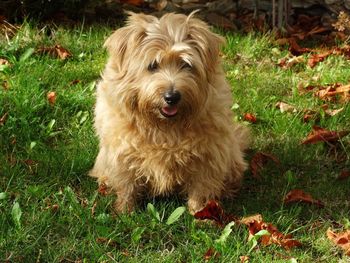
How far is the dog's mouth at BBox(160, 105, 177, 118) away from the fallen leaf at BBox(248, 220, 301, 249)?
0.76 meters

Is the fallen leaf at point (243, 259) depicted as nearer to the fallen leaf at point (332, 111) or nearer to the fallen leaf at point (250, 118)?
the fallen leaf at point (250, 118)

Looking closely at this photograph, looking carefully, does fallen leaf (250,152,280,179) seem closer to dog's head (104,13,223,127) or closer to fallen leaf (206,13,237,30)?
dog's head (104,13,223,127)

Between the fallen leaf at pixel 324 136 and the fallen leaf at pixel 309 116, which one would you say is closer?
the fallen leaf at pixel 324 136

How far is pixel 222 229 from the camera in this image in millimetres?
3775

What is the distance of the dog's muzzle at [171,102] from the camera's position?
11.6 feet

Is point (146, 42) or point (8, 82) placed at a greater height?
point (146, 42)

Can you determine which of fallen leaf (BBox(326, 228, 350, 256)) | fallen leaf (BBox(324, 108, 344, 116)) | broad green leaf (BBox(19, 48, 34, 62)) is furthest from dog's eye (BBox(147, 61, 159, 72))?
broad green leaf (BBox(19, 48, 34, 62))

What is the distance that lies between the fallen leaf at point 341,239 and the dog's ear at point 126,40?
4.83 feet

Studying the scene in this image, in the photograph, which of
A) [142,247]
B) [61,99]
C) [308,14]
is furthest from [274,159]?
[308,14]

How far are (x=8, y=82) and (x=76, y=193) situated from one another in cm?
132

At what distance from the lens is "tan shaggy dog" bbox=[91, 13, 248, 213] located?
3580 millimetres

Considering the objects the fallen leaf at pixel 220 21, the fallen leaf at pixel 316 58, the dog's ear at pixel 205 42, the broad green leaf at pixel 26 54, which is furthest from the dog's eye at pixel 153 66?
the fallen leaf at pixel 220 21

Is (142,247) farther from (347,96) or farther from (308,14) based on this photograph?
(308,14)

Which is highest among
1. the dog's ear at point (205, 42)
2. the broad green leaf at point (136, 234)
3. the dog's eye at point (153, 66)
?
the dog's ear at point (205, 42)
